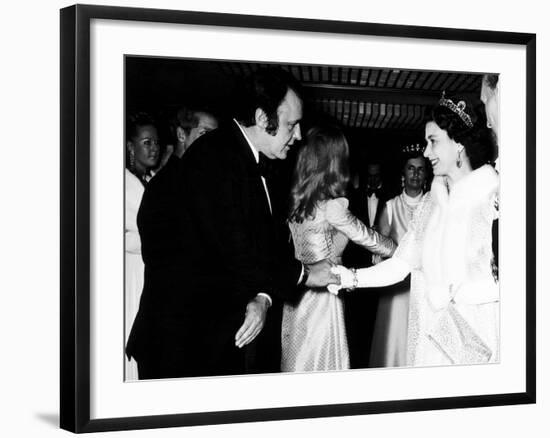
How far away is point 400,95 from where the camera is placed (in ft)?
16.0

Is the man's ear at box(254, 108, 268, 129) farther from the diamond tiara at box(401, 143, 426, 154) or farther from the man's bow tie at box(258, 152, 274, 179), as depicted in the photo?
the diamond tiara at box(401, 143, 426, 154)

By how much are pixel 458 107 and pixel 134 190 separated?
1.39 metres

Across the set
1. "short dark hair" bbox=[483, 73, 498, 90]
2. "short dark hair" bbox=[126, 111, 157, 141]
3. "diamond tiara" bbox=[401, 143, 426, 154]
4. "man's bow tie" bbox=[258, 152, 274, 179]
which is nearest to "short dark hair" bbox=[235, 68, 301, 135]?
"man's bow tie" bbox=[258, 152, 274, 179]

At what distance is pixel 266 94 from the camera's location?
4.62 m

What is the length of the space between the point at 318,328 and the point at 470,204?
0.83m

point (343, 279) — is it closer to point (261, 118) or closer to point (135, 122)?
point (261, 118)

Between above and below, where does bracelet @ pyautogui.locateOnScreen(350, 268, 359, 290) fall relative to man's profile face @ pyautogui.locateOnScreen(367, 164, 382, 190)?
below

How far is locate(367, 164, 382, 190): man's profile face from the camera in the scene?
479 centimetres

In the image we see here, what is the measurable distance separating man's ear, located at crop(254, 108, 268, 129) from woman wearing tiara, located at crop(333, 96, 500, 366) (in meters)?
0.69

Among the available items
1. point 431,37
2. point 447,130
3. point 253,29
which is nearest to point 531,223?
point 447,130

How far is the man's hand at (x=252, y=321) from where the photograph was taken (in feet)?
15.0

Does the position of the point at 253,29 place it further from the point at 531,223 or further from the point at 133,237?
the point at 531,223

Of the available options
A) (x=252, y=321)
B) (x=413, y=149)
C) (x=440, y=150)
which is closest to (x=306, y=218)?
(x=252, y=321)

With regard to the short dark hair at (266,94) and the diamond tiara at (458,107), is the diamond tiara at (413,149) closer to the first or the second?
the diamond tiara at (458,107)
